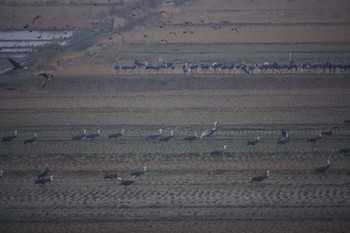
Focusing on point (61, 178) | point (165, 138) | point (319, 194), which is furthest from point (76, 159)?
point (319, 194)

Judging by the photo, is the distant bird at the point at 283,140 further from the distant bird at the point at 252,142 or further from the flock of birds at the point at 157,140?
the distant bird at the point at 252,142

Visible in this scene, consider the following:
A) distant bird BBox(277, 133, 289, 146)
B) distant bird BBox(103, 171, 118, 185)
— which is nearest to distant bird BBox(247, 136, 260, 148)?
distant bird BBox(277, 133, 289, 146)

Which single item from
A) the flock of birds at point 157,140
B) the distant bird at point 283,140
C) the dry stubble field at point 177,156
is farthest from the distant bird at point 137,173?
the distant bird at point 283,140

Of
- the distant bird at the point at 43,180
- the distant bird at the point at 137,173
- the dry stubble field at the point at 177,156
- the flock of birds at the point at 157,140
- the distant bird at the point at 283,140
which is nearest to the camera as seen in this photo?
the dry stubble field at the point at 177,156

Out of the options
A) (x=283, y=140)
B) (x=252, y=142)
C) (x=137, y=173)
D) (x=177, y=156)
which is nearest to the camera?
(x=137, y=173)

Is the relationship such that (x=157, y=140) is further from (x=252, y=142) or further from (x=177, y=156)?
(x=252, y=142)

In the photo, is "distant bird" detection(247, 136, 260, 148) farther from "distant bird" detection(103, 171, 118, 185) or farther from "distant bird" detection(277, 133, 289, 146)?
"distant bird" detection(103, 171, 118, 185)

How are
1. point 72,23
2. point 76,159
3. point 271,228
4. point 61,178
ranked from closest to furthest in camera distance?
point 271,228, point 61,178, point 76,159, point 72,23

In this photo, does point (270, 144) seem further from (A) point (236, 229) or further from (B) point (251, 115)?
(A) point (236, 229)

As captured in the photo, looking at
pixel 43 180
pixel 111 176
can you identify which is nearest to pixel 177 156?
pixel 111 176
